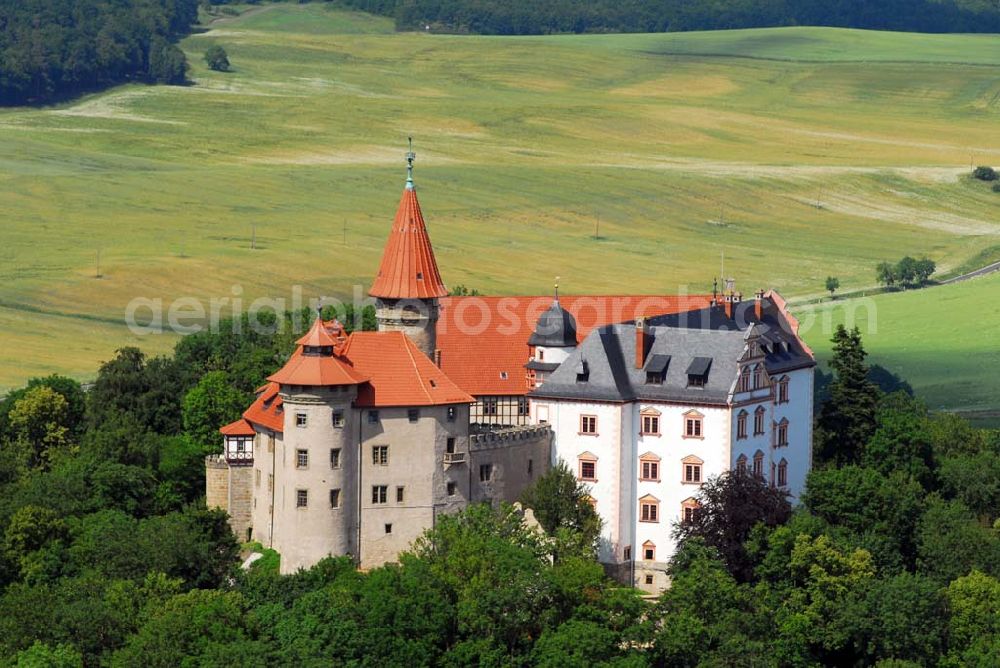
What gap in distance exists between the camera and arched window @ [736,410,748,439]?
106938 millimetres

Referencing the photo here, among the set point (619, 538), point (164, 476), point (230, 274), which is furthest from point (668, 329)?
point (230, 274)

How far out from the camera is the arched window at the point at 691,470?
107m

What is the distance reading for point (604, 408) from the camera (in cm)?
10788

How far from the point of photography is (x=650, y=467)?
107875mm

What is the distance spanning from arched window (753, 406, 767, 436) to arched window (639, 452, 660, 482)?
520 cm

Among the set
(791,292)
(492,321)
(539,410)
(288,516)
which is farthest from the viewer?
(791,292)

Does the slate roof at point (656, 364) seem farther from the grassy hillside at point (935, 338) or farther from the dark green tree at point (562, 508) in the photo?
the grassy hillside at point (935, 338)

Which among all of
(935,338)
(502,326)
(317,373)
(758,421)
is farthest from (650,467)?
(935,338)

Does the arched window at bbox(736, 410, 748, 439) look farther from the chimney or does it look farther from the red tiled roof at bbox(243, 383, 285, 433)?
the red tiled roof at bbox(243, 383, 285, 433)

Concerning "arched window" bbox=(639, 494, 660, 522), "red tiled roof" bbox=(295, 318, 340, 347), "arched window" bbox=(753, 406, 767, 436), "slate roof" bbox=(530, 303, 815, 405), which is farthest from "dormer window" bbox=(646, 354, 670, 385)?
"red tiled roof" bbox=(295, 318, 340, 347)

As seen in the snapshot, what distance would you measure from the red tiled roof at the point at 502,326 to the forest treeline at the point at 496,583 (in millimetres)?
9165

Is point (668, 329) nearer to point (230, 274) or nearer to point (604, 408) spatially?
point (604, 408)

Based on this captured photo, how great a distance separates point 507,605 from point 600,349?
1689 centimetres

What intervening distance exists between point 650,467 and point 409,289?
48.4ft
